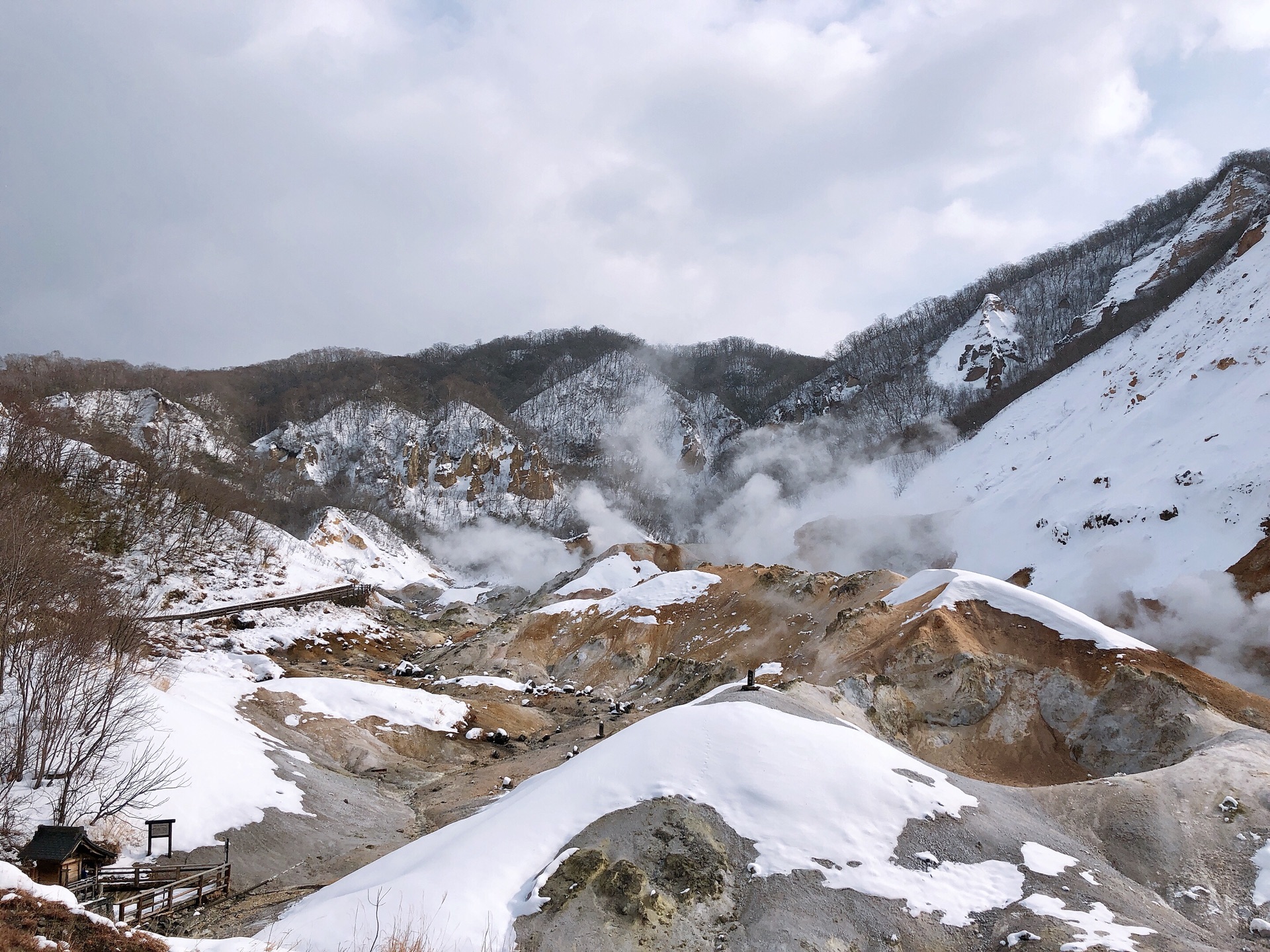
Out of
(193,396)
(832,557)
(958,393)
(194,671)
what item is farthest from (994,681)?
(193,396)

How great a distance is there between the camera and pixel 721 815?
49.3ft

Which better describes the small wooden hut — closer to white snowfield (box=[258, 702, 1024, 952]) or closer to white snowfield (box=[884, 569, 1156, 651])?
white snowfield (box=[258, 702, 1024, 952])

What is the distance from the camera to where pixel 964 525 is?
2603 inches

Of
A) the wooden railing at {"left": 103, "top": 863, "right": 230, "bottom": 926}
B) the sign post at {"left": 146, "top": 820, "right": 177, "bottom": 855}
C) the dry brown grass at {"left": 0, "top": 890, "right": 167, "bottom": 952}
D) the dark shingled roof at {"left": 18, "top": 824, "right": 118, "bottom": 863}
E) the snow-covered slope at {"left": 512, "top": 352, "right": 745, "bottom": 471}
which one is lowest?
the wooden railing at {"left": 103, "top": 863, "right": 230, "bottom": 926}

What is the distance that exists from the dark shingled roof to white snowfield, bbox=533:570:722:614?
4757 cm

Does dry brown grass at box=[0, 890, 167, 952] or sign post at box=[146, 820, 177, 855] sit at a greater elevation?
dry brown grass at box=[0, 890, 167, 952]

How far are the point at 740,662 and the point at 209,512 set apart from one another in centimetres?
5310

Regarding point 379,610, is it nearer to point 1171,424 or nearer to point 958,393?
point 1171,424

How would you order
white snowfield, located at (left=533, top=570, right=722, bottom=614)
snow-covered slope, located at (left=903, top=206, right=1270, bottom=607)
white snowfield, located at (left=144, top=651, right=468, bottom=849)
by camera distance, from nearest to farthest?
white snowfield, located at (left=144, top=651, right=468, bottom=849) < snow-covered slope, located at (left=903, top=206, right=1270, bottom=607) < white snowfield, located at (left=533, top=570, right=722, bottom=614)

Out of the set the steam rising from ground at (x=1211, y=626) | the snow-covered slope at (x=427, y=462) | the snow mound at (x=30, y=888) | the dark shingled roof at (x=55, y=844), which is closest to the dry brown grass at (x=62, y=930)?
the snow mound at (x=30, y=888)

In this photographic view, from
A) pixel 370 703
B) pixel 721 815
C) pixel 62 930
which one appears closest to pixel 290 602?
pixel 370 703

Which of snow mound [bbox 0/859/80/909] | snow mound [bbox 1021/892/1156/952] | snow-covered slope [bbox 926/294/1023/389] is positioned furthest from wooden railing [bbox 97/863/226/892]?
snow-covered slope [bbox 926/294/1023/389]

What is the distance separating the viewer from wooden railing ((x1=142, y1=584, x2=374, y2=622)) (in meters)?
47.5

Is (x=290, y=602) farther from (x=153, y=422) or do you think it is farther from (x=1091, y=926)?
(x=153, y=422)
